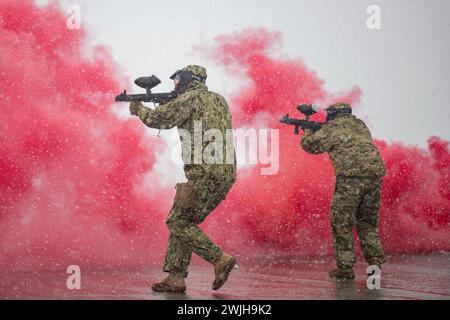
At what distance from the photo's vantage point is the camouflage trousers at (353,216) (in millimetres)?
7738

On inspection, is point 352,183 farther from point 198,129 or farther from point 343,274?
point 198,129

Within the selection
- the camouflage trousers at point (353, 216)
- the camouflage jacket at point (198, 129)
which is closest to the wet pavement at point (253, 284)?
the camouflage trousers at point (353, 216)

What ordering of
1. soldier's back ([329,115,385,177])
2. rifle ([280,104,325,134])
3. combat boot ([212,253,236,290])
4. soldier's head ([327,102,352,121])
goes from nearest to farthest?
combat boot ([212,253,236,290]), soldier's back ([329,115,385,177]), soldier's head ([327,102,352,121]), rifle ([280,104,325,134])

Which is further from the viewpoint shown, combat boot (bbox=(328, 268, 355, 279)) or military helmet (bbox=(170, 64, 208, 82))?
combat boot (bbox=(328, 268, 355, 279))

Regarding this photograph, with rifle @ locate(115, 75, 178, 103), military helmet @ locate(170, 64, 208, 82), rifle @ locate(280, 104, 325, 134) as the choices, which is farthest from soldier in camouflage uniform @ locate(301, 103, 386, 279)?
rifle @ locate(115, 75, 178, 103)

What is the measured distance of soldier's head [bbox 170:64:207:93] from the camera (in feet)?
20.7

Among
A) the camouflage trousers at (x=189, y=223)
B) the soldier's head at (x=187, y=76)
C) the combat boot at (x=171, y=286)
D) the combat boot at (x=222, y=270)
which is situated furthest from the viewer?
the soldier's head at (x=187, y=76)

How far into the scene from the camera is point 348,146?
7.76 metres

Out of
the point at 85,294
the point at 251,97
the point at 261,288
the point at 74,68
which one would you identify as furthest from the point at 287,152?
the point at 85,294

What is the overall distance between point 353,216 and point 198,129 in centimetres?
285

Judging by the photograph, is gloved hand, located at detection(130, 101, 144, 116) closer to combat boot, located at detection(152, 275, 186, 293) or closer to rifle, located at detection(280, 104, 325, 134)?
combat boot, located at detection(152, 275, 186, 293)

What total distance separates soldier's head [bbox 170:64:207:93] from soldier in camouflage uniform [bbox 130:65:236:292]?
175 millimetres

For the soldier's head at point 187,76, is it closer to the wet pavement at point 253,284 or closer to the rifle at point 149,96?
the rifle at point 149,96

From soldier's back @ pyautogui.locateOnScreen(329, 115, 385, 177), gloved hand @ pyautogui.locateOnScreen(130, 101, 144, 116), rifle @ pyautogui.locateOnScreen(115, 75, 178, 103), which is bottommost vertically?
soldier's back @ pyautogui.locateOnScreen(329, 115, 385, 177)
